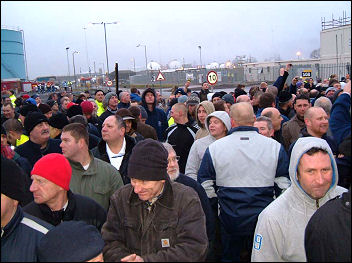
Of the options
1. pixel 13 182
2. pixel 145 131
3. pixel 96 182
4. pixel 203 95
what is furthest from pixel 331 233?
pixel 203 95

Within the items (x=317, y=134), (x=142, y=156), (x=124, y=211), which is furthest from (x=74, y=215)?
(x=317, y=134)

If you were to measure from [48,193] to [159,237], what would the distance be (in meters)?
1.02

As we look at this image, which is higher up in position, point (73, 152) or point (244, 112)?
point (244, 112)

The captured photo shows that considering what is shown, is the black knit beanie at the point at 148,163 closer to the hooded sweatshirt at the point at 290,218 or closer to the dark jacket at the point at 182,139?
the hooded sweatshirt at the point at 290,218

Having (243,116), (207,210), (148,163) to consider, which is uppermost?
(243,116)

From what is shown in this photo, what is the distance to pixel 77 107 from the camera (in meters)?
7.28

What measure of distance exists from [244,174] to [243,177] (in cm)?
3

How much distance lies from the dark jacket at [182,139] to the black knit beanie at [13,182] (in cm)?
393

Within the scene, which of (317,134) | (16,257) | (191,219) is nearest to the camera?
(16,257)

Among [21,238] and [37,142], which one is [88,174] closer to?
[37,142]

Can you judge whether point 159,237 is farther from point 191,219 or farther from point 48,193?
point 48,193

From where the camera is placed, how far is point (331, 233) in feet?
5.71

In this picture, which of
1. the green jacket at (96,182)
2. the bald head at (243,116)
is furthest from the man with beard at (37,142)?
the bald head at (243,116)

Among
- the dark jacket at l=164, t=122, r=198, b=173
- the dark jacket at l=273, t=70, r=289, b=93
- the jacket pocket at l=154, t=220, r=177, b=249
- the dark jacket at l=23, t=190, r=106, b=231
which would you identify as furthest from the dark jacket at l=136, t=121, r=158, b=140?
the dark jacket at l=273, t=70, r=289, b=93
